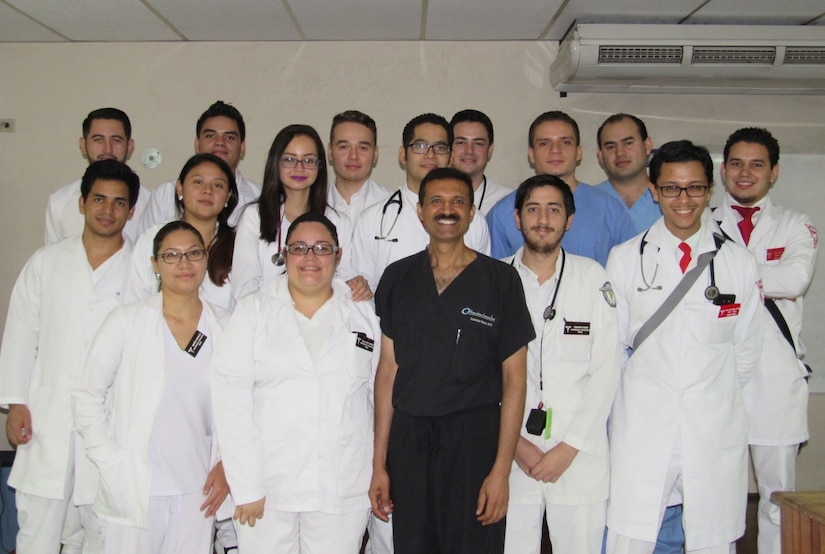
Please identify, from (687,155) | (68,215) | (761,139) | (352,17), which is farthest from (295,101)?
(761,139)

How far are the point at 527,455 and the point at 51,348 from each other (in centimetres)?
201

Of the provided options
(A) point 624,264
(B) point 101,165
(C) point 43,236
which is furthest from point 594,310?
(C) point 43,236

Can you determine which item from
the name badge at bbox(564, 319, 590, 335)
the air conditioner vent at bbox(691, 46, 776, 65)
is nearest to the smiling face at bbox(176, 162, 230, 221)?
the name badge at bbox(564, 319, 590, 335)

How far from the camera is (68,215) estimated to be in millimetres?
3402

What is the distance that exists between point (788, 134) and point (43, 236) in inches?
215

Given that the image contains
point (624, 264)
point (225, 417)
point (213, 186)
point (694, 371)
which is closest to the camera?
point (225, 417)

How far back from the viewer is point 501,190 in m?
3.64

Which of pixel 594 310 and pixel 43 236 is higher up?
pixel 43 236

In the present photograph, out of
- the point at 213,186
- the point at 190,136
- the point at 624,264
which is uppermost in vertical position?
the point at 190,136

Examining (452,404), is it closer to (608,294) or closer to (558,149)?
(608,294)

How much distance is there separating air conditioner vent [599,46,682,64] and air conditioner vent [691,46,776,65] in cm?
13

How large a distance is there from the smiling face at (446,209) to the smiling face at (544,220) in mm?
264

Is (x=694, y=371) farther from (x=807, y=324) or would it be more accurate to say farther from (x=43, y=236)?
(x=43, y=236)

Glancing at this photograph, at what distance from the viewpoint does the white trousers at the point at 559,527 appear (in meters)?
2.31
